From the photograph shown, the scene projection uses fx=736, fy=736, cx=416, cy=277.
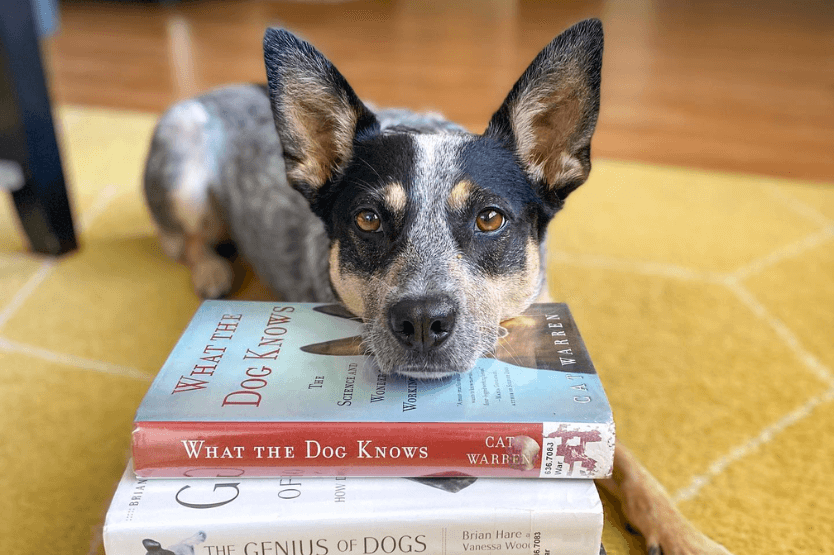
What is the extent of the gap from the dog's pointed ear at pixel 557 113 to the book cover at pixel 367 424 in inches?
21.4

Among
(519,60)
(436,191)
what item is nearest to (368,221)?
(436,191)

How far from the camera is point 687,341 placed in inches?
96.3

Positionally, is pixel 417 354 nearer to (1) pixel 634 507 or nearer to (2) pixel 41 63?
(1) pixel 634 507

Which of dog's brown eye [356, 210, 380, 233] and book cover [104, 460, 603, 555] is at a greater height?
dog's brown eye [356, 210, 380, 233]

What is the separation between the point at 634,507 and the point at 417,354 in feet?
2.13

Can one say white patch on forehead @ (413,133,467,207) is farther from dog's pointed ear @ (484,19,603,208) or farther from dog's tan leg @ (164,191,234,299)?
dog's tan leg @ (164,191,234,299)

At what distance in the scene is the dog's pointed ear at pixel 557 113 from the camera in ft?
5.23

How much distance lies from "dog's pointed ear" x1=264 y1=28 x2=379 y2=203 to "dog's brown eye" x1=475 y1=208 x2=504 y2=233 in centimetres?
38

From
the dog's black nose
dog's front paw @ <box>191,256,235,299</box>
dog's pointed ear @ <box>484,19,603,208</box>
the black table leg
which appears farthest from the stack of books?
the black table leg

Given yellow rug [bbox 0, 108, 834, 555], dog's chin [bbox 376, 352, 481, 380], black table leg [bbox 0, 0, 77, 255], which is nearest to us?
dog's chin [bbox 376, 352, 481, 380]

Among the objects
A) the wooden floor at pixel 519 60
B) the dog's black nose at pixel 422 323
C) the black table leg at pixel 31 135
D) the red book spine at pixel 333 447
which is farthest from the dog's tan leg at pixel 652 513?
the wooden floor at pixel 519 60

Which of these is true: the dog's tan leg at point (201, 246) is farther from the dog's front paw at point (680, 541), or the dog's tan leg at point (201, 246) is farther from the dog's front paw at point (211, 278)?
the dog's front paw at point (680, 541)

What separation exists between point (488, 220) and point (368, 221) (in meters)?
0.27

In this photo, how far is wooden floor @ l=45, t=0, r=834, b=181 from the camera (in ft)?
14.9
